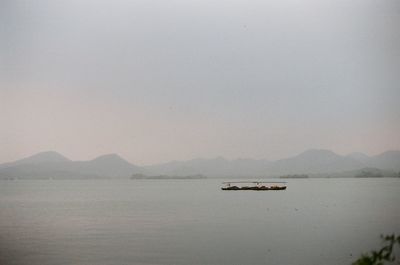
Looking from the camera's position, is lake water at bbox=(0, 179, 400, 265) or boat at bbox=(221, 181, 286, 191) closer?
lake water at bbox=(0, 179, 400, 265)

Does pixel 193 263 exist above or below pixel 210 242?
below

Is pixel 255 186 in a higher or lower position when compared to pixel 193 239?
higher

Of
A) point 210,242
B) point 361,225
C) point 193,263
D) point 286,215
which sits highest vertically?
point 286,215

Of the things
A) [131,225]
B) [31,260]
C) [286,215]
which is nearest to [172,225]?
[131,225]

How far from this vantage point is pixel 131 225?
1143cm

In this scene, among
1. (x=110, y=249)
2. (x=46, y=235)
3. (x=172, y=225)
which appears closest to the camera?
(x=110, y=249)

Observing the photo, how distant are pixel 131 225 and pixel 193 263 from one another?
5.12 metres

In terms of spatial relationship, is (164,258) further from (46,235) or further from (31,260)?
(46,235)

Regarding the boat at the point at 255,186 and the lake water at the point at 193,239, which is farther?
the boat at the point at 255,186

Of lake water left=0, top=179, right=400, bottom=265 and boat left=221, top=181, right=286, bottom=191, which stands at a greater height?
boat left=221, top=181, right=286, bottom=191

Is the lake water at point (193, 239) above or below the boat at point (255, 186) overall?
below

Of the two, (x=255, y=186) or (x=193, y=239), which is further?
(x=255, y=186)

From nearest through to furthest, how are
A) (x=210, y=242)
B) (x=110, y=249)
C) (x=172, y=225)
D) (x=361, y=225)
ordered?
(x=110, y=249)
(x=210, y=242)
(x=361, y=225)
(x=172, y=225)

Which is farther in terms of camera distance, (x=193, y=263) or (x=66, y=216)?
(x=66, y=216)
